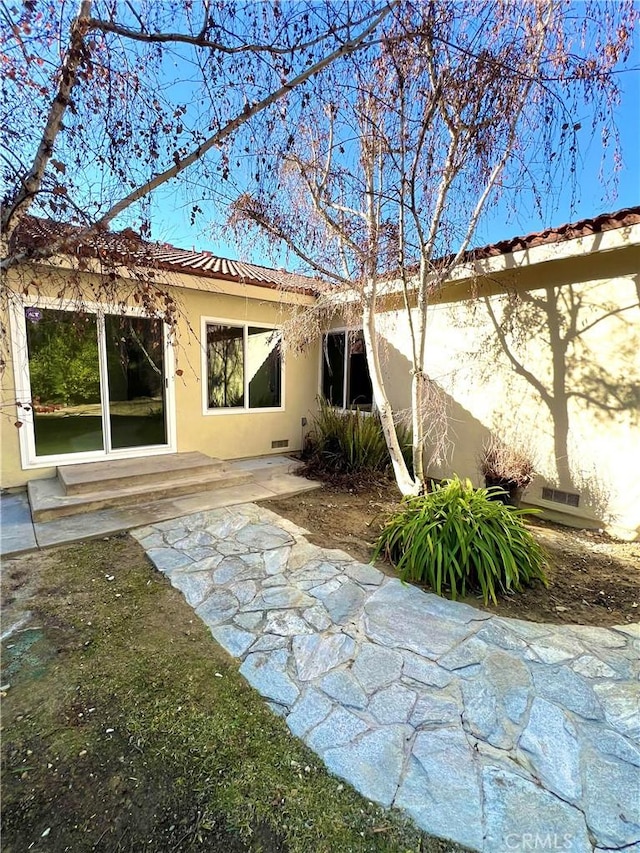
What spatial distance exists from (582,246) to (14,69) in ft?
18.1

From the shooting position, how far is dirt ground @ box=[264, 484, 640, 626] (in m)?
3.41

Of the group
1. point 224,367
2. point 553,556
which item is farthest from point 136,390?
point 553,556

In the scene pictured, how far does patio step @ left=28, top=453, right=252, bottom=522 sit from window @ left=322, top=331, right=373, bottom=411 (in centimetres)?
316

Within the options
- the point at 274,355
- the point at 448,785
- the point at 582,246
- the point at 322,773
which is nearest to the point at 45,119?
the point at 322,773

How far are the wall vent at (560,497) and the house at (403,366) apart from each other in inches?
0.6

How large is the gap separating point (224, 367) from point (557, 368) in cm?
590

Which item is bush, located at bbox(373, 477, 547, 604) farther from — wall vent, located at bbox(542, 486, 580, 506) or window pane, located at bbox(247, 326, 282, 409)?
window pane, located at bbox(247, 326, 282, 409)

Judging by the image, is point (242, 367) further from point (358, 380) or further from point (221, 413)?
point (358, 380)

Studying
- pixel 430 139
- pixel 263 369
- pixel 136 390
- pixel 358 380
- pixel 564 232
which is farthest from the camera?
pixel 358 380

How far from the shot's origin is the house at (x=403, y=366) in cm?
498

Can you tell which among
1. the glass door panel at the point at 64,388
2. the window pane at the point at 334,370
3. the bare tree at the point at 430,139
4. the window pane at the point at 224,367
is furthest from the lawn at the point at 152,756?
the window pane at the point at 334,370

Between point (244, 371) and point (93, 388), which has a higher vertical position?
point (244, 371)

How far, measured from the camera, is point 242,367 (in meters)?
8.17

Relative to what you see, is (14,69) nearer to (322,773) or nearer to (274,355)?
(322,773)
